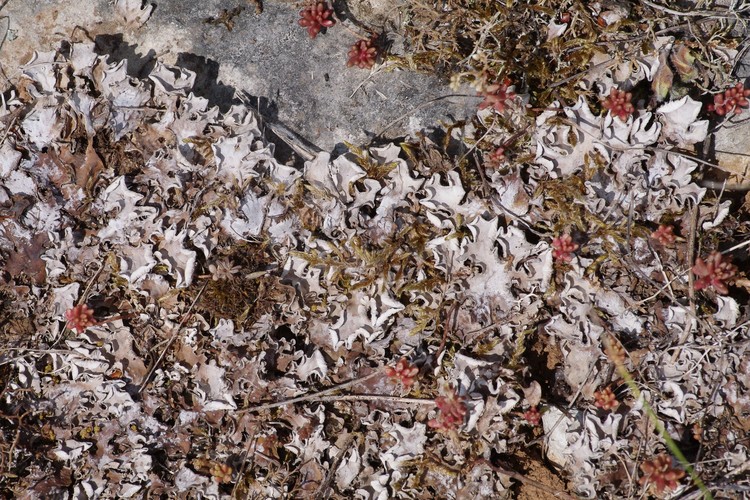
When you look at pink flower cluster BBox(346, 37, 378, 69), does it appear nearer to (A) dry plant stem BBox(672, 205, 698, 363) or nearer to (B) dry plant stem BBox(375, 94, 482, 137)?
(B) dry plant stem BBox(375, 94, 482, 137)

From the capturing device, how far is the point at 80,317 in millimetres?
4039

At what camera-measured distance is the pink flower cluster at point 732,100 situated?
3.98m

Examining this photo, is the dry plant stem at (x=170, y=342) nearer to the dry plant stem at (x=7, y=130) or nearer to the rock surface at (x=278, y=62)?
the rock surface at (x=278, y=62)

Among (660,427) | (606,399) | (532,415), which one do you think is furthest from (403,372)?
(660,427)

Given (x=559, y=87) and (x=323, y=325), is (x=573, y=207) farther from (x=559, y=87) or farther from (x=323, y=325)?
(x=323, y=325)

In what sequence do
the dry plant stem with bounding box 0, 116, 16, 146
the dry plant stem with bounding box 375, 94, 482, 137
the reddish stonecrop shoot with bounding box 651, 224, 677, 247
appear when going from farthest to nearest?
the dry plant stem with bounding box 375, 94, 482, 137 < the dry plant stem with bounding box 0, 116, 16, 146 < the reddish stonecrop shoot with bounding box 651, 224, 677, 247

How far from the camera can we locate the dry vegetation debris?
3.99m

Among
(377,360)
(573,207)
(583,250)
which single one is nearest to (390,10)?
(573,207)

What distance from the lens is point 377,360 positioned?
4.15 m

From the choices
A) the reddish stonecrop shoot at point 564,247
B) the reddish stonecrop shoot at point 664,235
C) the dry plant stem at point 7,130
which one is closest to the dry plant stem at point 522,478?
the reddish stonecrop shoot at point 564,247

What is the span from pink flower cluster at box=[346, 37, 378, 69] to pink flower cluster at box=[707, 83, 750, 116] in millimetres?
2538

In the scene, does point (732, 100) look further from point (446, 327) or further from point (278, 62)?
point (278, 62)

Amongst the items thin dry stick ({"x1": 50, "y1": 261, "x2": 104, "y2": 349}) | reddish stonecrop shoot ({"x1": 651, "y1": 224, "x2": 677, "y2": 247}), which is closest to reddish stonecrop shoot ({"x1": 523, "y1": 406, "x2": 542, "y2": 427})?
reddish stonecrop shoot ({"x1": 651, "y1": 224, "x2": 677, "y2": 247})

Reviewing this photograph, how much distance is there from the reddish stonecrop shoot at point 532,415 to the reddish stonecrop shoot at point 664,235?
1500 mm
